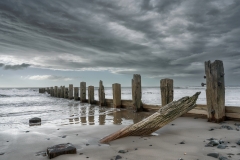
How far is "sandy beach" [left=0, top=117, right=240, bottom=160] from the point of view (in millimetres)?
3033

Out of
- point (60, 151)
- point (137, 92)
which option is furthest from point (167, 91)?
point (60, 151)

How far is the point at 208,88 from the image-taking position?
18.2 ft

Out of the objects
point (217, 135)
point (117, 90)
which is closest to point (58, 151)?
point (217, 135)

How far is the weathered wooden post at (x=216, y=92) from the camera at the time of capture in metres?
5.33

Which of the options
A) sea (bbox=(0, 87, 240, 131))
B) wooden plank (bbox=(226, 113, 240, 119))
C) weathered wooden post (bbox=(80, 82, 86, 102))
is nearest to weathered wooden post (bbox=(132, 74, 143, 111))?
sea (bbox=(0, 87, 240, 131))

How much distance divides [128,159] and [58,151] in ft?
3.91

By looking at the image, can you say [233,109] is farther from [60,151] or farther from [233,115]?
[60,151]

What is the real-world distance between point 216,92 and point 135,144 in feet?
10.3

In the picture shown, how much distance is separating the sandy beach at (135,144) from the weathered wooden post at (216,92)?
1.28 ft

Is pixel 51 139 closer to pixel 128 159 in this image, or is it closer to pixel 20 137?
pixel 20 137

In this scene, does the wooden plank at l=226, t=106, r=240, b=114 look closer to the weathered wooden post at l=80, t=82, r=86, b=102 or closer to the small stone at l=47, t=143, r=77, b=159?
the small stone at l=47, t=143, r=77, b=159

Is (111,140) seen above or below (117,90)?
below

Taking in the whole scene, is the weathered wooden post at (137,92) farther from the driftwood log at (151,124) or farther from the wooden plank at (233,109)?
the driftwood log at (151,124)

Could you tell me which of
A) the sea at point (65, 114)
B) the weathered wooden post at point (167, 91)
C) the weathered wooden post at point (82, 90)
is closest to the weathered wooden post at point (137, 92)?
the sea at point (65, 114)
